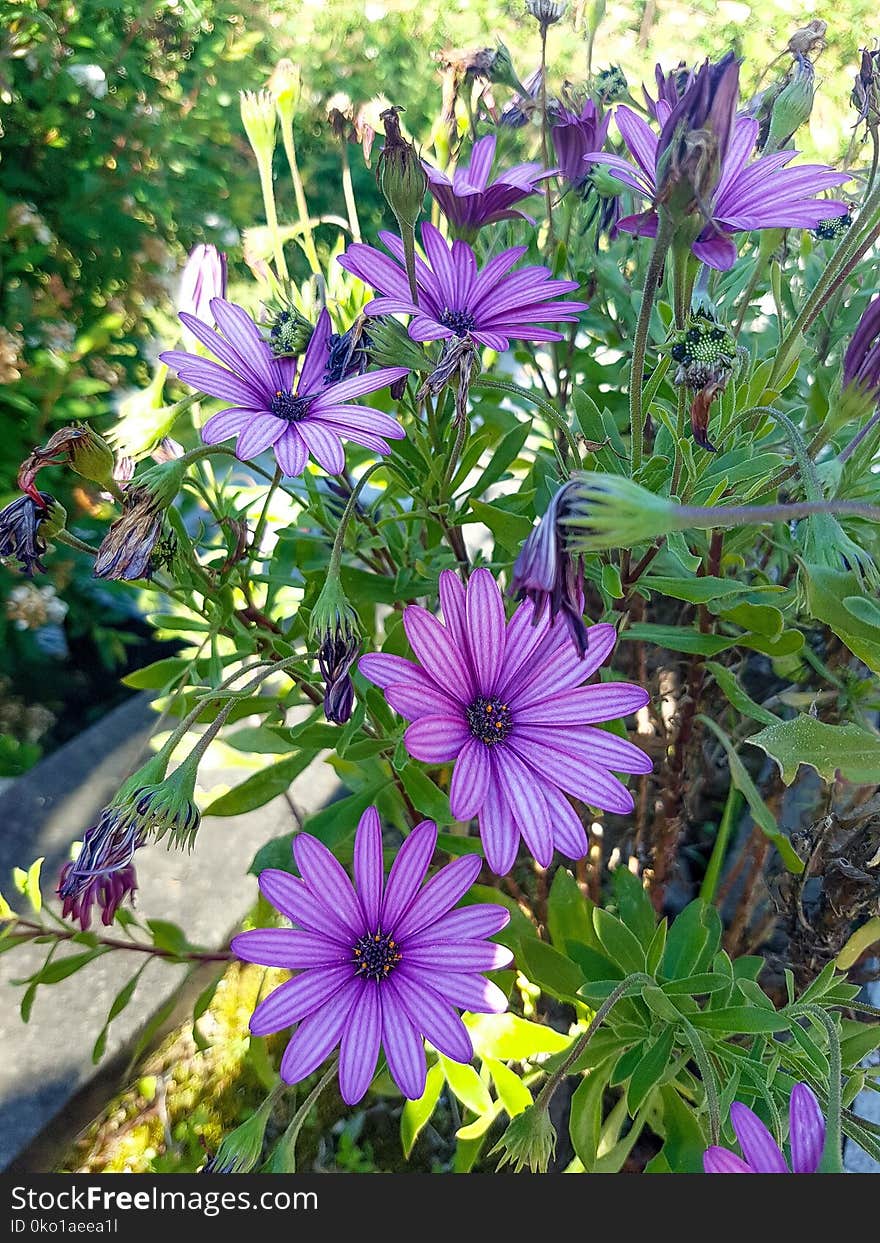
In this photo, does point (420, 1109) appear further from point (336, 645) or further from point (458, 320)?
point (458, 320)

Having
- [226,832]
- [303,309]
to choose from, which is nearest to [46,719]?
[226,832]

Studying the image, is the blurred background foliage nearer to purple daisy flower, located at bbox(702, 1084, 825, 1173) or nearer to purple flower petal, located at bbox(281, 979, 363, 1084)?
purple flower petal, located at bbox(281, 979, 363, 1084)

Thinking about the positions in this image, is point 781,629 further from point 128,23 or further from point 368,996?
point 128,23

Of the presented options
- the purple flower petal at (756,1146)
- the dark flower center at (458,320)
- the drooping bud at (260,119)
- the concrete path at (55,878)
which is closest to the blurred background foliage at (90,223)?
the concrete path at (55,878)

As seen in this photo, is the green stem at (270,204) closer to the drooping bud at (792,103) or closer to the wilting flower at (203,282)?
the wilting flower at (203,282)

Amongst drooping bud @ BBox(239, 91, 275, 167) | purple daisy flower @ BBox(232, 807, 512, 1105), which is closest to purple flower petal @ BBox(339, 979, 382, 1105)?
purple daisy flower @ BBox(232, 807, 512, 1105)

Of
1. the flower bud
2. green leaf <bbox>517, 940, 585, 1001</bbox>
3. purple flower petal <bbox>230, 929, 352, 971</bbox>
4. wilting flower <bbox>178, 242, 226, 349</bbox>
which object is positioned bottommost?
green leaf <bbox>517, 940, 585, 1001</bbox>
